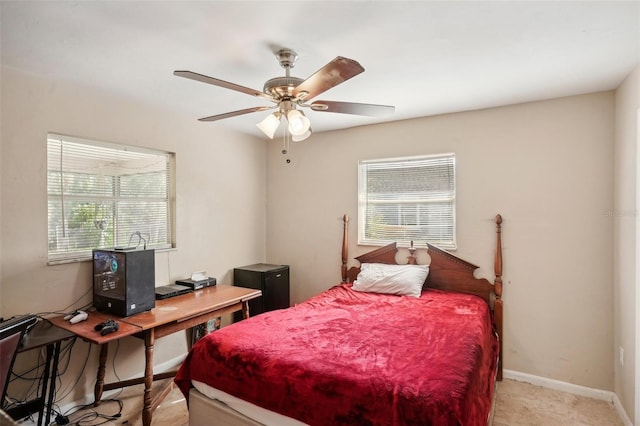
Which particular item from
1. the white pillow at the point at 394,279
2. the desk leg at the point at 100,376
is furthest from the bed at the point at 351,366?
the desk leg at the point at 100,376

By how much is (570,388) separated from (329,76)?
318 centimetres

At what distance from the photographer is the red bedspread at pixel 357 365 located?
1.45 meters

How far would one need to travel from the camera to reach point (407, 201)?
3518mm

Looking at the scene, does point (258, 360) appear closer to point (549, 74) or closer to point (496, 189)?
point (496, 189)

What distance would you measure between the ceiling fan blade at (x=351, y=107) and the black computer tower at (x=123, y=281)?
1697mm

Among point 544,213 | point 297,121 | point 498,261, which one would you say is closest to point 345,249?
point 498,261

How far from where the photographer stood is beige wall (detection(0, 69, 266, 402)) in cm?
224

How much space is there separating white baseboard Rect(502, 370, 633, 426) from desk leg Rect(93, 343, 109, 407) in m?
3.43

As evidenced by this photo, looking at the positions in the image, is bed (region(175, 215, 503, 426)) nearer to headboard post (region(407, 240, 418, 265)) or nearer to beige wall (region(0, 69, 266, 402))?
headboard post (region(407, 240, 418, 265))

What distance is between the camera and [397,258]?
3.51m

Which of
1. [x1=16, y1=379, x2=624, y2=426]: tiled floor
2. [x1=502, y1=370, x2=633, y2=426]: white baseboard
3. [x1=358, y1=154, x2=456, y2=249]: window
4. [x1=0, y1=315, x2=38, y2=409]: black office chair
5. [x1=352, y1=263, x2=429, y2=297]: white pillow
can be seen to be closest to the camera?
[x1=0, y1=315, x2=38, y2=409]: black office chair

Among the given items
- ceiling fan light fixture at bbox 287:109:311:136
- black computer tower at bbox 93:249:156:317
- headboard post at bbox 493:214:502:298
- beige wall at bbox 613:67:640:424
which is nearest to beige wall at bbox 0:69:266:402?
black computer tower at bbox 93:249:156:317

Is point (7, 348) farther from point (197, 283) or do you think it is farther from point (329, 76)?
point (329, 76)

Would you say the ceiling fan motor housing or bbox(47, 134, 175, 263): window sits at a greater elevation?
the ceiling fan motor housing
